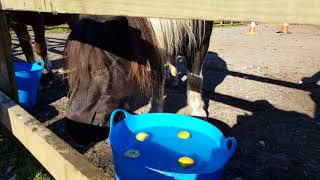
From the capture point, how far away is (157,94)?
318cm

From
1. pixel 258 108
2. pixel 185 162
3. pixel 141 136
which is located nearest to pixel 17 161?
pixel 141 136

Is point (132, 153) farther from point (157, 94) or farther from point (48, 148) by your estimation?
point (157, 94)

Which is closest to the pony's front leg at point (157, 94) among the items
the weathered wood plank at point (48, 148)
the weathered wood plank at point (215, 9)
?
the weathered wood plank at point (48, 148)

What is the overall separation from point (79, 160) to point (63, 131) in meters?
1.98

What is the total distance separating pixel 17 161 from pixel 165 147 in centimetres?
147

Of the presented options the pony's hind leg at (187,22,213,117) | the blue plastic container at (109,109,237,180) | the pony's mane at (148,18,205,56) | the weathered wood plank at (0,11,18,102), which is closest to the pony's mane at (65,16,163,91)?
the pony's mane at (148,18,205,56)

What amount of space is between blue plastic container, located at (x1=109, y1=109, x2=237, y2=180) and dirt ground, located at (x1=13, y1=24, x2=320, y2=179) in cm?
83

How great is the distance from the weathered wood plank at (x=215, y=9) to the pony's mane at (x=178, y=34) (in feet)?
4.57

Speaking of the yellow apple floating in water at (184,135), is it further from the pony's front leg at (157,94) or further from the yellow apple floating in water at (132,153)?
the pony's front leg at (157,94)

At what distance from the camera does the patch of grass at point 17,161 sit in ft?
7.92

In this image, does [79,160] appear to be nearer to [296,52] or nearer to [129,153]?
[129,153]

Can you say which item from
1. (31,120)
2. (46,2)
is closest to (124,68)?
(31,120)

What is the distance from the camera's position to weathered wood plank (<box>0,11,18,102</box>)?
2.09m

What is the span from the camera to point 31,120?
6.35 feet
